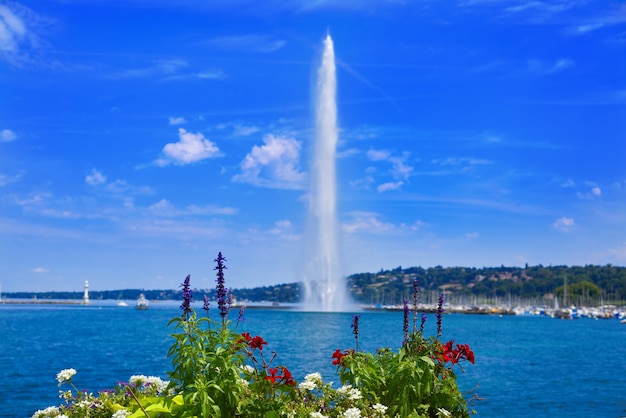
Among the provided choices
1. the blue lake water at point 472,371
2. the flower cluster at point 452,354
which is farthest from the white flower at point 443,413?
the blue lake water at point 472,371

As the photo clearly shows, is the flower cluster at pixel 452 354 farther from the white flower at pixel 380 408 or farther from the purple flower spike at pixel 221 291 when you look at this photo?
the purple flower spike at pixel 221 291

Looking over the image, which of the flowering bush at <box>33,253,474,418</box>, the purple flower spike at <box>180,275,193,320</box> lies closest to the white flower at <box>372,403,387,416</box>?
the flowering bush at <box>33,253,474,418</box>

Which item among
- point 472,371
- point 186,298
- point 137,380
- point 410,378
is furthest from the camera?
point 472,371

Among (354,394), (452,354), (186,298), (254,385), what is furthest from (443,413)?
(186,298)

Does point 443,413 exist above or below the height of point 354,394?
below

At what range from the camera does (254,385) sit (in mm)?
7520

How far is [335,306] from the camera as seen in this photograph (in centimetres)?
15500

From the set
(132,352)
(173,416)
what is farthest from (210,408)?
(132,352)

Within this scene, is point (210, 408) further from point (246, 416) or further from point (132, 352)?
point (132, 352)

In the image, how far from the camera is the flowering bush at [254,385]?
6.81 meters

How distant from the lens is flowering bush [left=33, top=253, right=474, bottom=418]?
6812 mm

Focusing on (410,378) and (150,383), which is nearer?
(410,378)

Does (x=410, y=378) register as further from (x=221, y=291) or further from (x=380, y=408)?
(x=221, y=291)

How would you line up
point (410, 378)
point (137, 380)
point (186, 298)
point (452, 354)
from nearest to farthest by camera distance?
1. point (186, 298)
2. point (410, 378)
3. point (137, 380)
4. point (452, 354)
